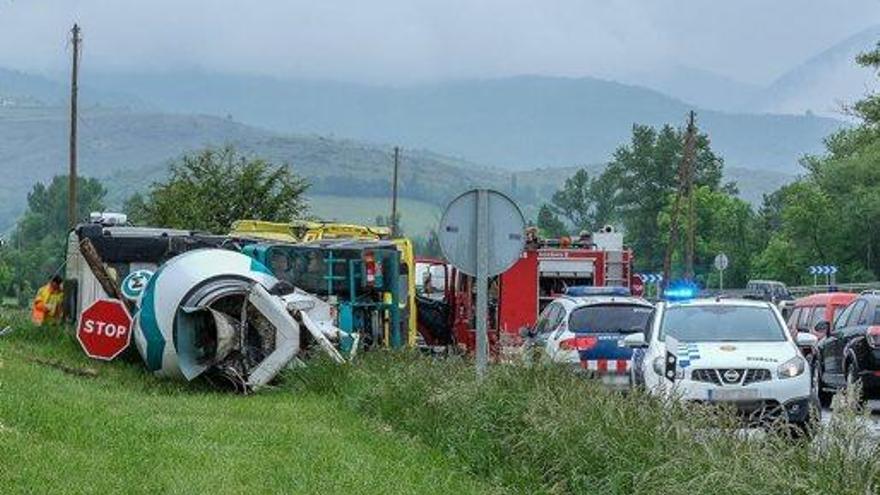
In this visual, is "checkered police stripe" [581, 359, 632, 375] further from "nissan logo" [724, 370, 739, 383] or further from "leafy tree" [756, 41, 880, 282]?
"leafy tree" [756, 41, 880, 282]

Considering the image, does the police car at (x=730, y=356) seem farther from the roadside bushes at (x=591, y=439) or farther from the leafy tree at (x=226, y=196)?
the leafy tree at (x=226, y=196)

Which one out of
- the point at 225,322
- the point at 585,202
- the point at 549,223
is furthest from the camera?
the point at 585,202

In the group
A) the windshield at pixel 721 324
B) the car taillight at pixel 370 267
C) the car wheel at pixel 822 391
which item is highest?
the car taillight at pixel 370 267

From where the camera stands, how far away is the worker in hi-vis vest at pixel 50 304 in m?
27.0

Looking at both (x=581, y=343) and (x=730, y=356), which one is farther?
(x=581, y=343)

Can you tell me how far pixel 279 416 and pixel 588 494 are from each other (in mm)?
6202

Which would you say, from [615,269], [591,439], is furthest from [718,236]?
Answer: [591,439]

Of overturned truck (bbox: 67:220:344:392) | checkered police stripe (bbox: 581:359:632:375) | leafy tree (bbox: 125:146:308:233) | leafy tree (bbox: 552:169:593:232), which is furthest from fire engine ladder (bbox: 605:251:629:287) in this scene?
leafy tree (bbox: 552:169:593:232)

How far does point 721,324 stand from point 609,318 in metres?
3.50

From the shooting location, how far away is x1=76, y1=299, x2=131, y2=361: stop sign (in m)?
20.0

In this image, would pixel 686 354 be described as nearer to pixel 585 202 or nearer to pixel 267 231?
pixel 267 231

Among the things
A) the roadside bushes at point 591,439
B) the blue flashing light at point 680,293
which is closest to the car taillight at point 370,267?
the blue flashing light at point 680,293

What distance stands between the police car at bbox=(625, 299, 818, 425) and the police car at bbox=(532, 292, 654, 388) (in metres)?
1.74

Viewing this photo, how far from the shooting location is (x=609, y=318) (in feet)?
66.8
